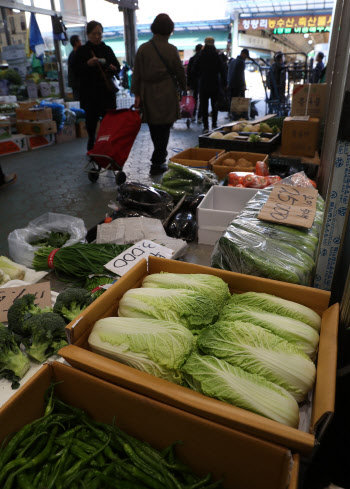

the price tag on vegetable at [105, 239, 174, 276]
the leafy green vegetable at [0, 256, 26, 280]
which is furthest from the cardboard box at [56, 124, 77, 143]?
the price tag on vegetable at [105, 239, 174, 276]

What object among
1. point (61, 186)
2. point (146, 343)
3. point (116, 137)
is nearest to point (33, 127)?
point (61, 186)

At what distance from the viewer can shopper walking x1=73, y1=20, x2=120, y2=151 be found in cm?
579

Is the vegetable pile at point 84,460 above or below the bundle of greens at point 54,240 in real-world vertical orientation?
above

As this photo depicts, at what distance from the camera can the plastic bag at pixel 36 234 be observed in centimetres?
282

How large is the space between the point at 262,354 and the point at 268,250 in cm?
78

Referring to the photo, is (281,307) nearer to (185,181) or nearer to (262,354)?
(262,354)

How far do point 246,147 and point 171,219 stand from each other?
7.02ft

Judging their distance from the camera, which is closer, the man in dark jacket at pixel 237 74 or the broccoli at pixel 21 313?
the broccoli at pixel 21 313

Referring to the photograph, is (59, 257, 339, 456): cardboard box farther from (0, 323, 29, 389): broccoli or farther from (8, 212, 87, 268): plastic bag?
(8, 212, 87, 268): plastic bag

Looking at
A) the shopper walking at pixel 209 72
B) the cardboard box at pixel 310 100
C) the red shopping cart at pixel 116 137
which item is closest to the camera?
the red shopping cart at pixel 116 137

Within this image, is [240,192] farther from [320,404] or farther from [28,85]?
[28,85]

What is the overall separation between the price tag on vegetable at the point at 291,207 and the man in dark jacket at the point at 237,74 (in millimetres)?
11253

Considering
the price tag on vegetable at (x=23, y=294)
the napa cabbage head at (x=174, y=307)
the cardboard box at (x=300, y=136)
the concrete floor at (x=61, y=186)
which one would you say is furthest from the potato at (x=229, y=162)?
the napa cabbage head at (x=174, y=307)

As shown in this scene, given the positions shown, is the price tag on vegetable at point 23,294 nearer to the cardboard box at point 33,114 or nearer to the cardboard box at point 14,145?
the cardboard box at point 14,145
